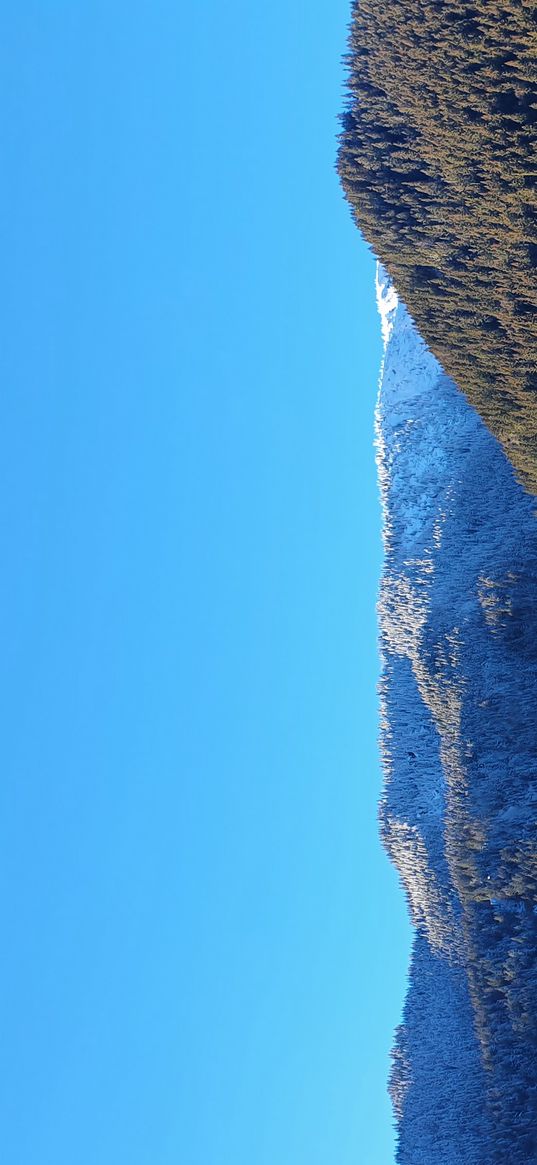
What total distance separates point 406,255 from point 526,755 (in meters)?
7.76

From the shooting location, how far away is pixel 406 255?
13.7 meters

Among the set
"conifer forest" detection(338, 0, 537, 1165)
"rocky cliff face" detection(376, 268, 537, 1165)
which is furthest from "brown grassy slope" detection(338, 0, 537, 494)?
"rocky cliff face" detection(376, 268, 537, 1165)

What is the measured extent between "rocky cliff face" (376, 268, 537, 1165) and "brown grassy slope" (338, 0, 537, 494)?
4866 mm

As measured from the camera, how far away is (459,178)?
11969mm

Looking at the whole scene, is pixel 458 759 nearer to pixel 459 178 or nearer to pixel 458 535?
pixel 458 535

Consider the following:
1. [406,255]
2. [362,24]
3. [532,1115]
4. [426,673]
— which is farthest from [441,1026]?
[362,24]

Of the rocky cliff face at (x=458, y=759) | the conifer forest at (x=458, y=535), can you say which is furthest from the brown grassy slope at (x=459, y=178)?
the rocky cliff face at (x=458, y=759)

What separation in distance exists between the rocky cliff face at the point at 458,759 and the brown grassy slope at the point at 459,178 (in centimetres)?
487

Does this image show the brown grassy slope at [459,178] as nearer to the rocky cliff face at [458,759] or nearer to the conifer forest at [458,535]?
the conifer forest at [458,535]

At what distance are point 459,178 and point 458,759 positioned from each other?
9535 millimetres

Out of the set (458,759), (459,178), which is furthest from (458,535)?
(459,178)

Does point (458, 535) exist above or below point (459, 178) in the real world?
above

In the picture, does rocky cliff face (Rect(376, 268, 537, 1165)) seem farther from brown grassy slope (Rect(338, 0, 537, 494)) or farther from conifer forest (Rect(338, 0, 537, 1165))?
brown grassy slope (Rect(338, 0, 537, 494))

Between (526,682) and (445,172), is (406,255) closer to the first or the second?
(445,172)
